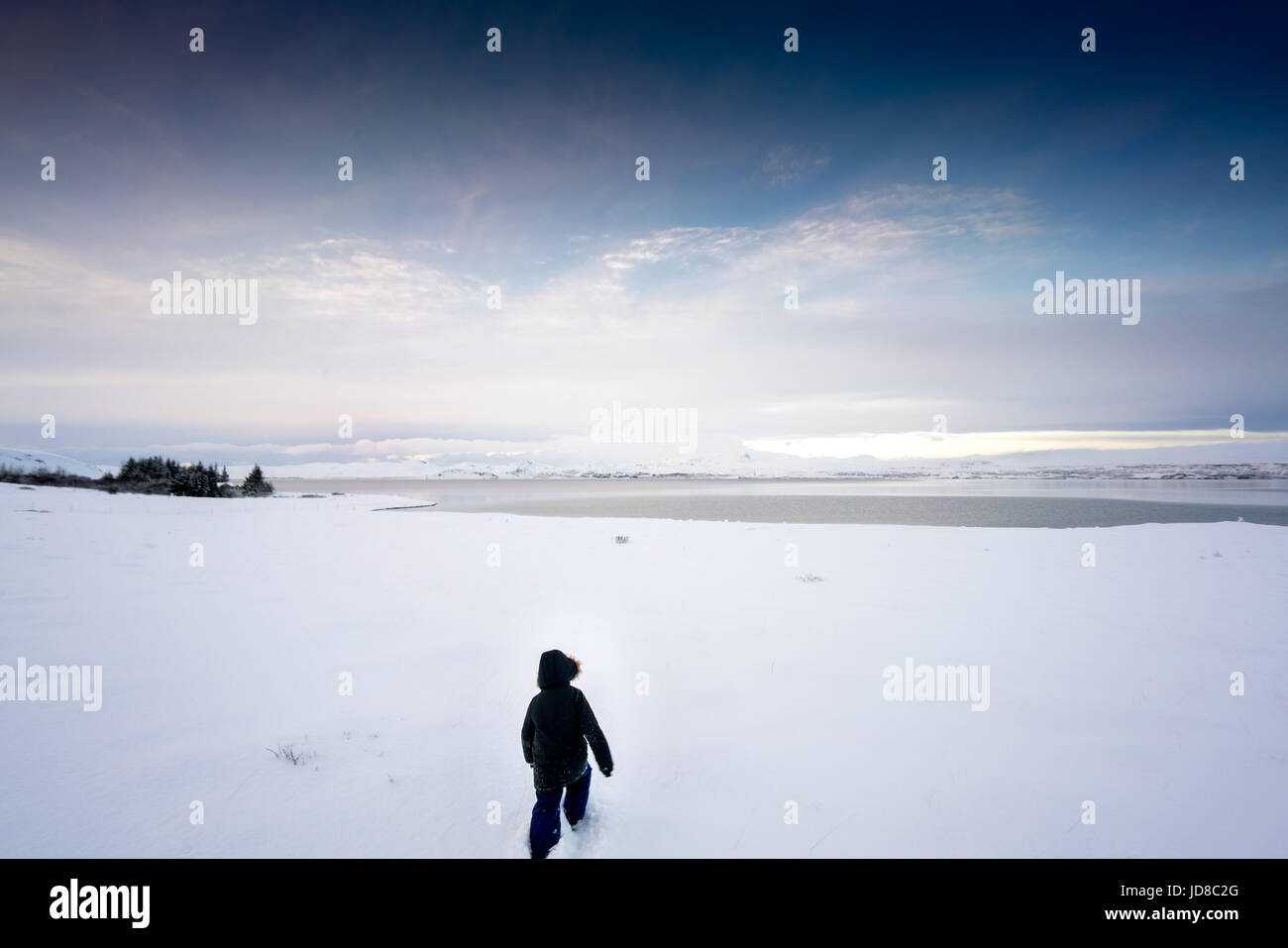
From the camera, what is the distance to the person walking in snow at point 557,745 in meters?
4.31

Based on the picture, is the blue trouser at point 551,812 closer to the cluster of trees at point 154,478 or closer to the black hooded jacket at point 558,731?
the black hooded jacket at point 558,731

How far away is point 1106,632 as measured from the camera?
9.30 meters

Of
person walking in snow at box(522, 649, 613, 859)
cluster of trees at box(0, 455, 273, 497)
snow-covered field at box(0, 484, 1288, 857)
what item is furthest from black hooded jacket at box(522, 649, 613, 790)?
cluster of trees at box(0, 455, 273, 497)

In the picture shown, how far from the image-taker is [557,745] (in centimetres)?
436

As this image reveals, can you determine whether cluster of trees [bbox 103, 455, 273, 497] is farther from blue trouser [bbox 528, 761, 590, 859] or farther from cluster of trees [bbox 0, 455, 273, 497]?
blue trouser [bbox 528, 761, 590, 859]

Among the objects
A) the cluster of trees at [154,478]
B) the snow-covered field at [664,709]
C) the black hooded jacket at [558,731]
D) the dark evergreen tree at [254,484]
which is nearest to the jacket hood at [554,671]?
the black hooded jacket at [558,731]

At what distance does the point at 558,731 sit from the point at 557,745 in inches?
4.3

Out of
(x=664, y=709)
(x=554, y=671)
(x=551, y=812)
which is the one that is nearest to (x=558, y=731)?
(x=554, y=671)

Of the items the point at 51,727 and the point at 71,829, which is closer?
the point at 71,829
